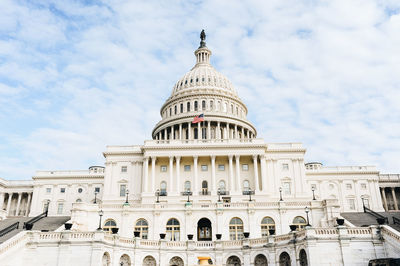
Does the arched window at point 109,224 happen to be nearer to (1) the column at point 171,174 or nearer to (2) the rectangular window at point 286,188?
(1) the column at point 171,174

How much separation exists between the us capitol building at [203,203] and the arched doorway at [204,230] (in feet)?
0.43

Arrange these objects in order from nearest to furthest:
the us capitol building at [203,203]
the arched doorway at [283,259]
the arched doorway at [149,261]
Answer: the us capitol building at [203,203] → the arched doorway at [283,259] → the arched doorway at [149,261]

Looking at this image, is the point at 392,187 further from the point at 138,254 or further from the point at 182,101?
the point at 138,254

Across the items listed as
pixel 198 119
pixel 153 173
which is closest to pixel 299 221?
pixel 153 173

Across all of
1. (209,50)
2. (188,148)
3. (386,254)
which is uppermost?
(209,50)

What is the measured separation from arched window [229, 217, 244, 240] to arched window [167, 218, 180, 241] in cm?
664

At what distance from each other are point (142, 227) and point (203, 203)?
27.4 feet

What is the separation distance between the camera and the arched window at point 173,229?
47812 mm

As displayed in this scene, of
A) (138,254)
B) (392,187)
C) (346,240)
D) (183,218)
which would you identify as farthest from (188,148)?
Result: (392,187)

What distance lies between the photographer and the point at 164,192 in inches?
2859

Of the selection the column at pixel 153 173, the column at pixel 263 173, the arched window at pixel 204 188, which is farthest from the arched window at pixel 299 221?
the column at pixel 153 173

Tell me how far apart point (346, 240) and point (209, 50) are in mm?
100756

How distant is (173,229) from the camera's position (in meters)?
48.1

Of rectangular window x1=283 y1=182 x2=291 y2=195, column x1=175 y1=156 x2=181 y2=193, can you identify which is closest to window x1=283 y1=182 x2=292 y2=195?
rectangular window x1=283 y1=182 x2=291 y2=195
